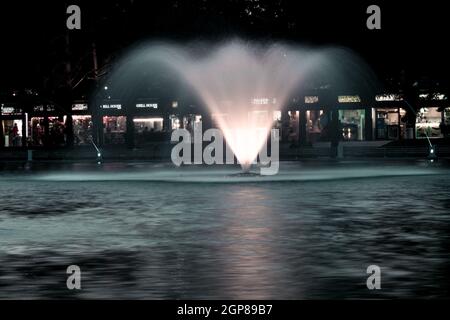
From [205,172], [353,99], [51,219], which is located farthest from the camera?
[353,99]

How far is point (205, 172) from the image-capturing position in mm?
37875

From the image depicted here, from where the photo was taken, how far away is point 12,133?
248 ft

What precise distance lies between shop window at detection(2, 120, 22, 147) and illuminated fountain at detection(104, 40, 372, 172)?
9.86m

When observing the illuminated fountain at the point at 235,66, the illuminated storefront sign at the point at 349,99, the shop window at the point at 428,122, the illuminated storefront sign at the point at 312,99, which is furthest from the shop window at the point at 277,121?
the shop window at the point at 428,122

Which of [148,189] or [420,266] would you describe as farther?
[148,189]

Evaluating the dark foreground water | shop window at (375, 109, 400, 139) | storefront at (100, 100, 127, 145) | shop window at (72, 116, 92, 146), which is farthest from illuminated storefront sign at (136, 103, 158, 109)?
the dark foreground water

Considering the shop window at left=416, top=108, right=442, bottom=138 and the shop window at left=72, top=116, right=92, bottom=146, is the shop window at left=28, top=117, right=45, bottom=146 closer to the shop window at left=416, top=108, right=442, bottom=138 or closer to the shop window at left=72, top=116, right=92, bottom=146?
the shop window at left=72, top=116, right=92, bottom=146

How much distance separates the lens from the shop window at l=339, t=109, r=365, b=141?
74.4 metres

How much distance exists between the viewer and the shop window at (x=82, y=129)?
3159 inches

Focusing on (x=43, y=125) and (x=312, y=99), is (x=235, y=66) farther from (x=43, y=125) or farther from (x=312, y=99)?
(x=43, y=125)

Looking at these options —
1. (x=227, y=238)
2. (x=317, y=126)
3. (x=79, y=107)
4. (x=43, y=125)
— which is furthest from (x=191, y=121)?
(x=227, y=238)

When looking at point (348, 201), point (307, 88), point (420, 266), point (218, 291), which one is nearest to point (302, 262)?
point (420, 266)
